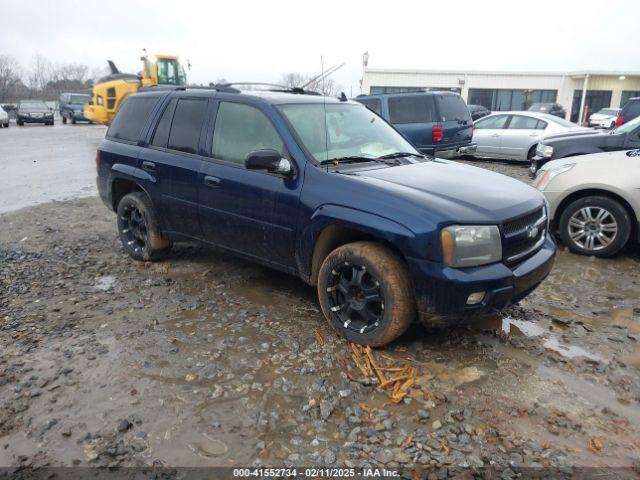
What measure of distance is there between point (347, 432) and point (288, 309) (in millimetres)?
1655

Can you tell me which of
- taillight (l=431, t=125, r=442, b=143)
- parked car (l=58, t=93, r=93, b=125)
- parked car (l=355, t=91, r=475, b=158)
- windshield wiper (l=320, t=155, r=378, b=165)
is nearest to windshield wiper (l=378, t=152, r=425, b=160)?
windshield wiper (l=320, t=155, r=378, b=165)

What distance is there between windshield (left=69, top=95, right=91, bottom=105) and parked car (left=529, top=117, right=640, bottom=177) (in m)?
32.2

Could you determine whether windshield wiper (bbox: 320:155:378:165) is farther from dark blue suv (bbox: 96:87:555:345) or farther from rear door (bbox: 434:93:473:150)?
rear door (bbox: 434:93:473:150)

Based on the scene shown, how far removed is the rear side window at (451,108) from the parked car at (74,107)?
27.9 metres

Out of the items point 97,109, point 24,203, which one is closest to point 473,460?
point 24,203

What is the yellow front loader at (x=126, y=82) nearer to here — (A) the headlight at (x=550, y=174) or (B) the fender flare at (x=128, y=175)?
(B) the fender flare at (x=128, y=175)

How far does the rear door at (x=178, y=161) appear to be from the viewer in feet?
15.0

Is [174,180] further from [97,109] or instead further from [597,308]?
[97,109]

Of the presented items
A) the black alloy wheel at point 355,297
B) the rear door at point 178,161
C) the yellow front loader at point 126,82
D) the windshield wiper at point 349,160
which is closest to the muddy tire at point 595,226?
the windshield wiper at point 349,160

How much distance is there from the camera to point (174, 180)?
4695 millimetres

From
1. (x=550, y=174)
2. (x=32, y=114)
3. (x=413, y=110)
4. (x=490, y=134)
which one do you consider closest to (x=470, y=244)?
(x=550, y=174)

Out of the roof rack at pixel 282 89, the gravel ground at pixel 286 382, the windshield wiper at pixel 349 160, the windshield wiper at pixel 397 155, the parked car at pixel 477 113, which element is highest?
the roof rack at pixel 282 89

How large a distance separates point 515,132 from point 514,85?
1204 inches

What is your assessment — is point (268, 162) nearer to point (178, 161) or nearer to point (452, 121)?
point (178, 161)
